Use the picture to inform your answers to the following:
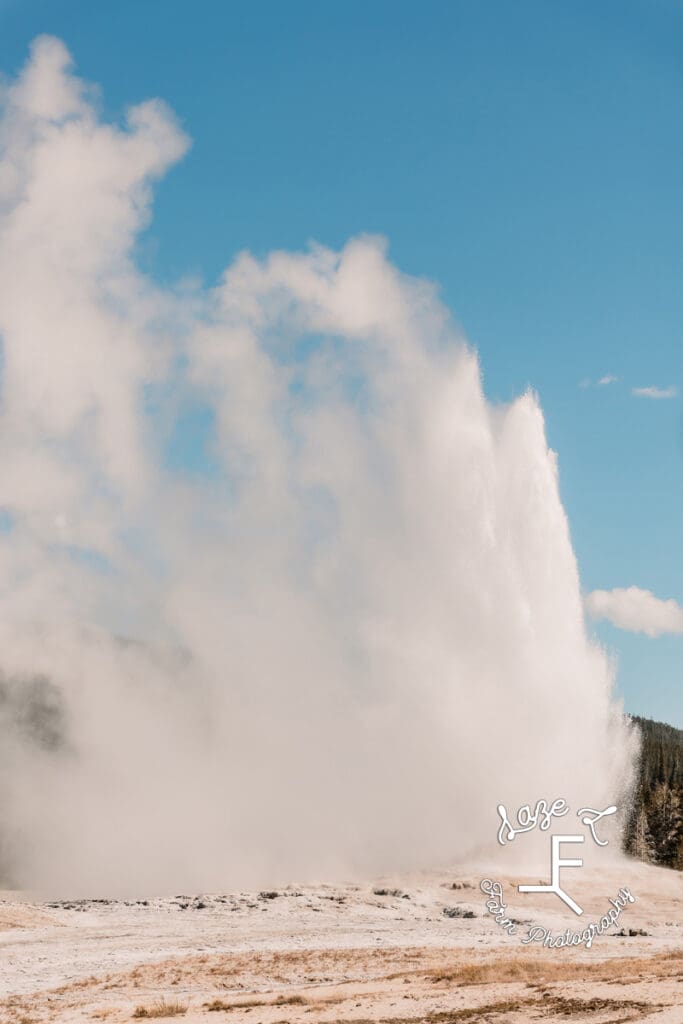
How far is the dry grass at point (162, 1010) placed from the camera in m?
26.6

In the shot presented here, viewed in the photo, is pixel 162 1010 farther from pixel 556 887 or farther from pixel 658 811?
pixel 658 811

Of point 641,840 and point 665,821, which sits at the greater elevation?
point 665,821

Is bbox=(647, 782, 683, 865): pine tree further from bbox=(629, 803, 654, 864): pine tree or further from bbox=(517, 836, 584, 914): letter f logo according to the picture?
bbox=(517, 836, 584, 914): letter f logo

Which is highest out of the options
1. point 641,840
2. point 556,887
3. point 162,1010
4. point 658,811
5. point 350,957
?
point 658,811

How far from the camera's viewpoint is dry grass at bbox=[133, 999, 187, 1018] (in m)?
26.6

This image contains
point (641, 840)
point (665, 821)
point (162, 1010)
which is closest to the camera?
point (162, 1010)

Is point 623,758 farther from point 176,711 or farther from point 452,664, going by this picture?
point 176,711

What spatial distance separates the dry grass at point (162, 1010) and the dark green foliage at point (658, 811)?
6570cm

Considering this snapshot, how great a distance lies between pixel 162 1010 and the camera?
88.6 ft

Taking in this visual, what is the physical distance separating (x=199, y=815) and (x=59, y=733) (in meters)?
60.6

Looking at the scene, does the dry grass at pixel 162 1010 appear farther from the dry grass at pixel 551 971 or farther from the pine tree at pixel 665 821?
the pine tree at pixel 665 821

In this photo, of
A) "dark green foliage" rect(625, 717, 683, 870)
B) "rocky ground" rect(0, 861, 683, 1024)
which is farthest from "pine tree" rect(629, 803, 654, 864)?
"rocky ground" rect(0, 861, 683, 1024)

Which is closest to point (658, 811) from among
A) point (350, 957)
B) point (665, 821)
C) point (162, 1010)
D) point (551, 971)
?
point (665, 821)

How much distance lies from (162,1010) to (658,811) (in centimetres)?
8512
